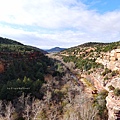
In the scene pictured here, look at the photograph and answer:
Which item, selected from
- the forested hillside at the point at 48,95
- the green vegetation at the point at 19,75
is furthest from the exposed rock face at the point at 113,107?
the green vegetation at the point at 19,75

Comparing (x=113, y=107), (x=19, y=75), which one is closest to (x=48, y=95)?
(x=19, y=75)

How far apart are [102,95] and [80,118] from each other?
8.18 meters

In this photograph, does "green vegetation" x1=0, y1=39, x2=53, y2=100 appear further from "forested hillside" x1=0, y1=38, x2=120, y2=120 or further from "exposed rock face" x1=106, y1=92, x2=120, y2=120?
"exposed rock face" x1=106, y1=92, x2=120, y2=120

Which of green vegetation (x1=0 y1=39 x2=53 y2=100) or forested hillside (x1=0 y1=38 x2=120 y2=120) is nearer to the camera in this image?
forested hillside (x1=0 y1=38 x2=120 y2=120)

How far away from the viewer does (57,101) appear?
1374 inches

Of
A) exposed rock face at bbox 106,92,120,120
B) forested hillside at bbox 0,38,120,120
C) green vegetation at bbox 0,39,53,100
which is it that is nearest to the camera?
exposed rock face at bbox 106,92,120,120

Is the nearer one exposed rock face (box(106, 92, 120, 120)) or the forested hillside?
exposed rock face (box(106, 92, 120, 120))

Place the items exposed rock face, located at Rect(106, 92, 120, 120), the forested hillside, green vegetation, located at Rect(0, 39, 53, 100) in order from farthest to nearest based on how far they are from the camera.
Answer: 1. green vegetation, located at Rect(0, 39, 53, 100)
2. the forested hillside
3. exposed rock face, located at Rect(106, 92, 120, 120)

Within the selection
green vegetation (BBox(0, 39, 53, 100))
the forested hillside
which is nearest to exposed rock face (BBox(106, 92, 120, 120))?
the forested hillside

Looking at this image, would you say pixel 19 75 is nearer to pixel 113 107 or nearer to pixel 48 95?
pixel 48 95

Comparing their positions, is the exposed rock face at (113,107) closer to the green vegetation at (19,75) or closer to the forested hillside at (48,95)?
the forested hillside at (48,95)

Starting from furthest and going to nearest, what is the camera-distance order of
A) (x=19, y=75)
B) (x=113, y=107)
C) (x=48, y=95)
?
(x=19, y=75), (x=48, y=95), (x=113, y=107)

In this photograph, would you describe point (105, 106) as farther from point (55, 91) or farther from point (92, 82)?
point (92, 82)

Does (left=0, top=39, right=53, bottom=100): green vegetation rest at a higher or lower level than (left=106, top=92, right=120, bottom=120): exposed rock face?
higher
